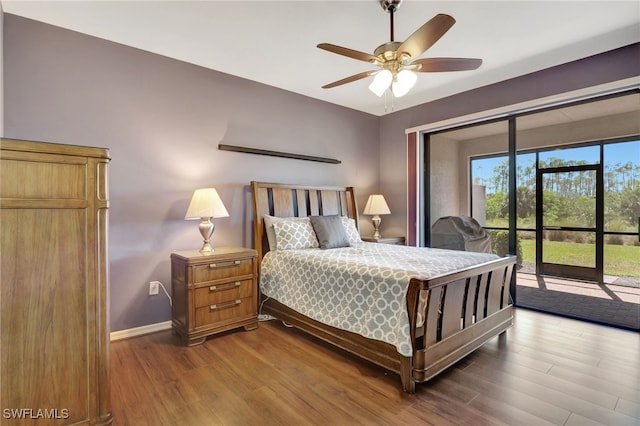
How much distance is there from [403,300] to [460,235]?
2.51 metres

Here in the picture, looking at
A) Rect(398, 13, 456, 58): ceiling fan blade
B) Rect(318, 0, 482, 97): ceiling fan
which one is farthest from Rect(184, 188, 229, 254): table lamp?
Rect(398, 13, 456, 58): ceiling fan blade

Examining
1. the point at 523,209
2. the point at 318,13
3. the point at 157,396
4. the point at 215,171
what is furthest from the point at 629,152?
the point at 157,396

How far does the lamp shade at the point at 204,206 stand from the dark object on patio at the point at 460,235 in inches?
114

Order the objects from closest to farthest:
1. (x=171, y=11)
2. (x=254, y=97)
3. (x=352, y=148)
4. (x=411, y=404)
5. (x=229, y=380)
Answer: (x=411, y=404) < (x=229, y=380) < (x=171, y=11) < (x=254, y=97) < (x=352, y=148)

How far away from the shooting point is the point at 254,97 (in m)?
3.50

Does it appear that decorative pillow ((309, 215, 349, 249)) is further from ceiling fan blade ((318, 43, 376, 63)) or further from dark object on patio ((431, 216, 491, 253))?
ceiling fan blade ((318, 43, 376, 63))

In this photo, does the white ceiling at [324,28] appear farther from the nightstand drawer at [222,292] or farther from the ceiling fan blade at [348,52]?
the nightstand drawer at [222,292]

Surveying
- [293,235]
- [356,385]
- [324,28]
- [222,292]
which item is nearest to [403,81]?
[324,28]

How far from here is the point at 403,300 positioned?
73.7 inches

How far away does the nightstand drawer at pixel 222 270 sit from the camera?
2.54 meters

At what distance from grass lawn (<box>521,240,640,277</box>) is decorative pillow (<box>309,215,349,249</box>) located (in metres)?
2.39

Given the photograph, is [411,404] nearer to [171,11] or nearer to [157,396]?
[157,396]

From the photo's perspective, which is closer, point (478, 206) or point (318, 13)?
point (318, 13)

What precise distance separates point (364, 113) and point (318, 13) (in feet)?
8.12
